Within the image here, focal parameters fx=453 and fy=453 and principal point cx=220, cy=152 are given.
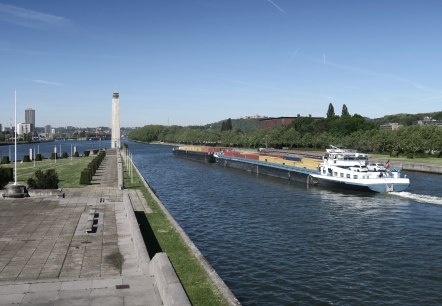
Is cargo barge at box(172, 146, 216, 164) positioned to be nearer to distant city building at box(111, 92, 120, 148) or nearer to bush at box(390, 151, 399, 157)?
bush at box(390, 151, 399, 157)

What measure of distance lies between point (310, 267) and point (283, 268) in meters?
1.45

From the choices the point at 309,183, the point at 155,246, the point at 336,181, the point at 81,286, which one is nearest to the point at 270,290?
the point at 155,246

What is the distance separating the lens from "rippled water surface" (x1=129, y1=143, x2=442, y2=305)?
20062 millimetres

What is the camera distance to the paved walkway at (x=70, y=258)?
14281 millimetres

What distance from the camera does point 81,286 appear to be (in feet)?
49.5

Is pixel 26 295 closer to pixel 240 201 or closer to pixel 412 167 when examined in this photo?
pixel 240 201

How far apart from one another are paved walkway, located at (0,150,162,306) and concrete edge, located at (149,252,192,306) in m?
0.33

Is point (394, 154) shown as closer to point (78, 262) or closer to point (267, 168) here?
point (267, 168)

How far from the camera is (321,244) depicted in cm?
2811

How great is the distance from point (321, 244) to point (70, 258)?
1576 centimetres

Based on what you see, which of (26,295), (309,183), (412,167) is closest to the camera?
(26,295)

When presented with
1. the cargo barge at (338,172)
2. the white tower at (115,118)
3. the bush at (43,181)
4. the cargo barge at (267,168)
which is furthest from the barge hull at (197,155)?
the bush at (43,181)

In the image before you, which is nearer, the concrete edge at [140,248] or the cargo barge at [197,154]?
the concrete edge at [140,248]

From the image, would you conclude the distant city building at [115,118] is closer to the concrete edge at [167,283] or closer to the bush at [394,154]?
the bush at [394,154]
